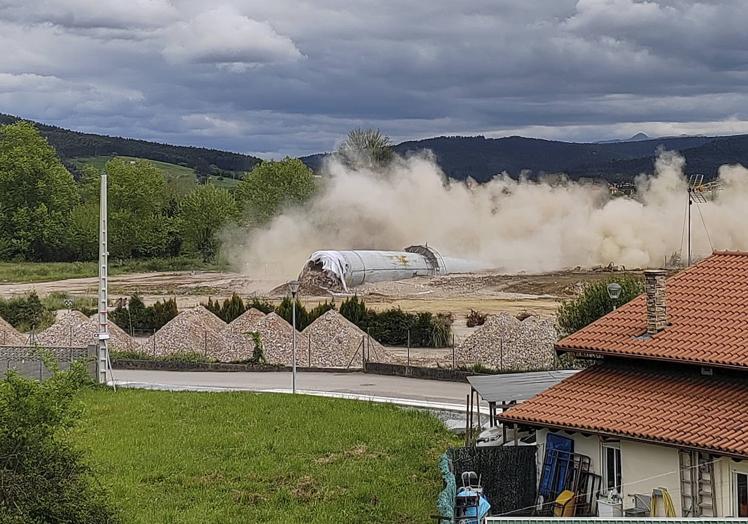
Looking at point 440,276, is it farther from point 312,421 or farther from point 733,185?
point 312,421

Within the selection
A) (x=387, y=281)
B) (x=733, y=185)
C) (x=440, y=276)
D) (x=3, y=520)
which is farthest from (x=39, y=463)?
(x=733, y=185)

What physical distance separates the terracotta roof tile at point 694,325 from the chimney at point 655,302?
0.61ft

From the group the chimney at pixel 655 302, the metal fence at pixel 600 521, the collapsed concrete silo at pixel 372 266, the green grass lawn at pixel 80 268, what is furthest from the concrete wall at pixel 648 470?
the green grass lawn at pixel 80 268

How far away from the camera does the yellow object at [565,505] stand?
1996 centimetres

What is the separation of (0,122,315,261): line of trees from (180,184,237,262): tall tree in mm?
102

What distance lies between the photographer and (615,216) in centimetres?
8488

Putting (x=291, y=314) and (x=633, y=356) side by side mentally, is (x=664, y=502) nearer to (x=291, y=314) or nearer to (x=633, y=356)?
(x=633, y=356)

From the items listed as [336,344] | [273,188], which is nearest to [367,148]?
[273,188]

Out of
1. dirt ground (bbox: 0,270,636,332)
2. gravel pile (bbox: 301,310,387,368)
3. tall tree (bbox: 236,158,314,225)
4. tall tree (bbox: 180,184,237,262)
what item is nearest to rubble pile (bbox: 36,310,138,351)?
gravel pile (bbox: 301,310,387,368)

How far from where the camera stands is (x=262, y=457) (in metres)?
26.1

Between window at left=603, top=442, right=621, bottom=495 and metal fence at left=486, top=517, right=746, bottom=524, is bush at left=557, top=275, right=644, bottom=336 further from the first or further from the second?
metal fence at left=486, top=517, right=746, bottom=524

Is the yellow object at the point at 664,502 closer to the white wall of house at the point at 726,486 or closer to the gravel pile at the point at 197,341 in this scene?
the white wall of house at the point at 726,486

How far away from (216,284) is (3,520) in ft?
213

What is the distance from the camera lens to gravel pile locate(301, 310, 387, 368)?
4362 centimetres
